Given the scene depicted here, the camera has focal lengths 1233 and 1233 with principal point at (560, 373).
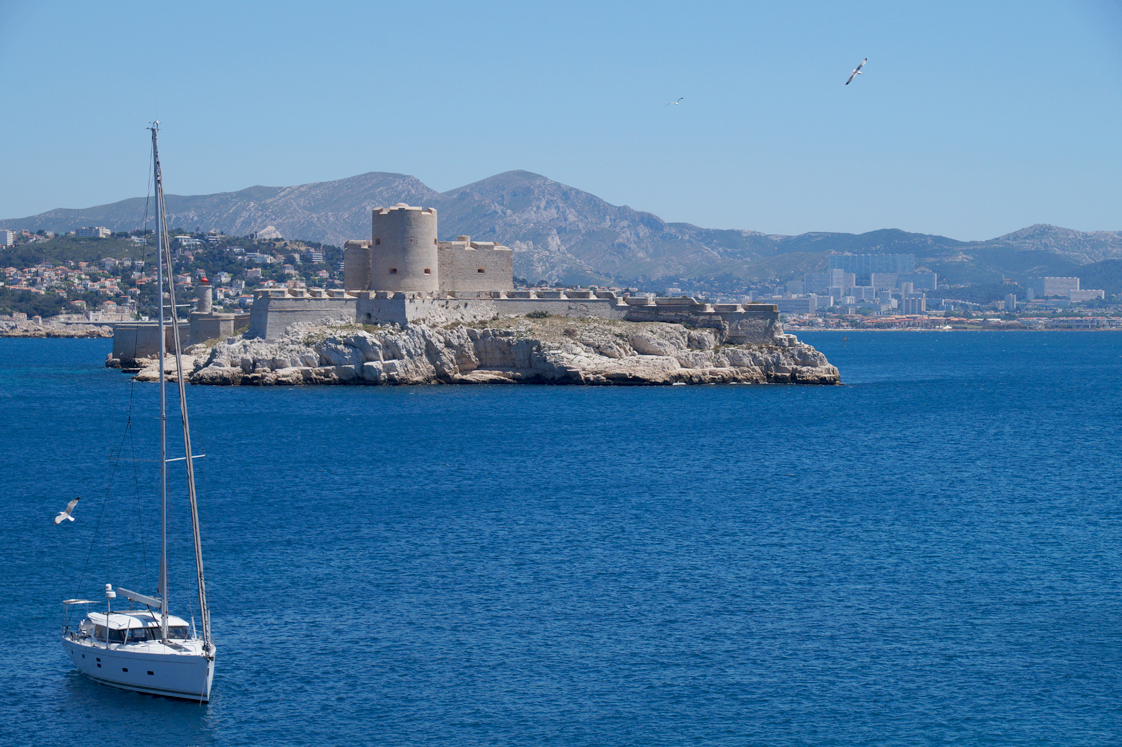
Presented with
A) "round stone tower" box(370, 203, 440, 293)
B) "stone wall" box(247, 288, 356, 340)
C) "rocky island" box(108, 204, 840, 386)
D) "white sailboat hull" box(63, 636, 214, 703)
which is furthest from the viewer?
"round stone tower" box(370, 203, 440, 293)

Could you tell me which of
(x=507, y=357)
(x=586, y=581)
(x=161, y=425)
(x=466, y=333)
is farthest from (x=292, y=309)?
(x=161, y=425)

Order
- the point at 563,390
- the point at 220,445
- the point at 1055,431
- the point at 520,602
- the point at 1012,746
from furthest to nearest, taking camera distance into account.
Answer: the point at 563,390, the point at 1055,431, the point at 220,445, the point at 520,602, the point at 1012,746

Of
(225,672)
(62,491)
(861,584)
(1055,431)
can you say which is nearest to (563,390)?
(1055,431)

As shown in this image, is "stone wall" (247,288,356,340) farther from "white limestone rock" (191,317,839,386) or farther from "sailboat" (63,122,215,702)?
"sailboat" (63,122,215,702)

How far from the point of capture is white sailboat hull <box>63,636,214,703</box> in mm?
16891

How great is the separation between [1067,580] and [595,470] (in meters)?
15.0

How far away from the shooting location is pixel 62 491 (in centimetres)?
3095

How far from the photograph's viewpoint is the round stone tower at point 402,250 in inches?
2408

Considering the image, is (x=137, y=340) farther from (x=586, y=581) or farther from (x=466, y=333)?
(x=586, y=581)

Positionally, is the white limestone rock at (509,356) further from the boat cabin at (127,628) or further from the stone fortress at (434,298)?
the boat cabin at (127,628)

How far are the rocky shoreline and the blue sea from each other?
40.4 ft

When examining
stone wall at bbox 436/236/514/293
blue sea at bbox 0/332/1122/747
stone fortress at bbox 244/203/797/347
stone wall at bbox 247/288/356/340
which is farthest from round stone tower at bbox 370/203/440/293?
blue sea at bbox 0/332/1122/747

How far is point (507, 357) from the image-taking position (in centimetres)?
5962

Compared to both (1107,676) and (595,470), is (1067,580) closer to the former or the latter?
(1107,676)
